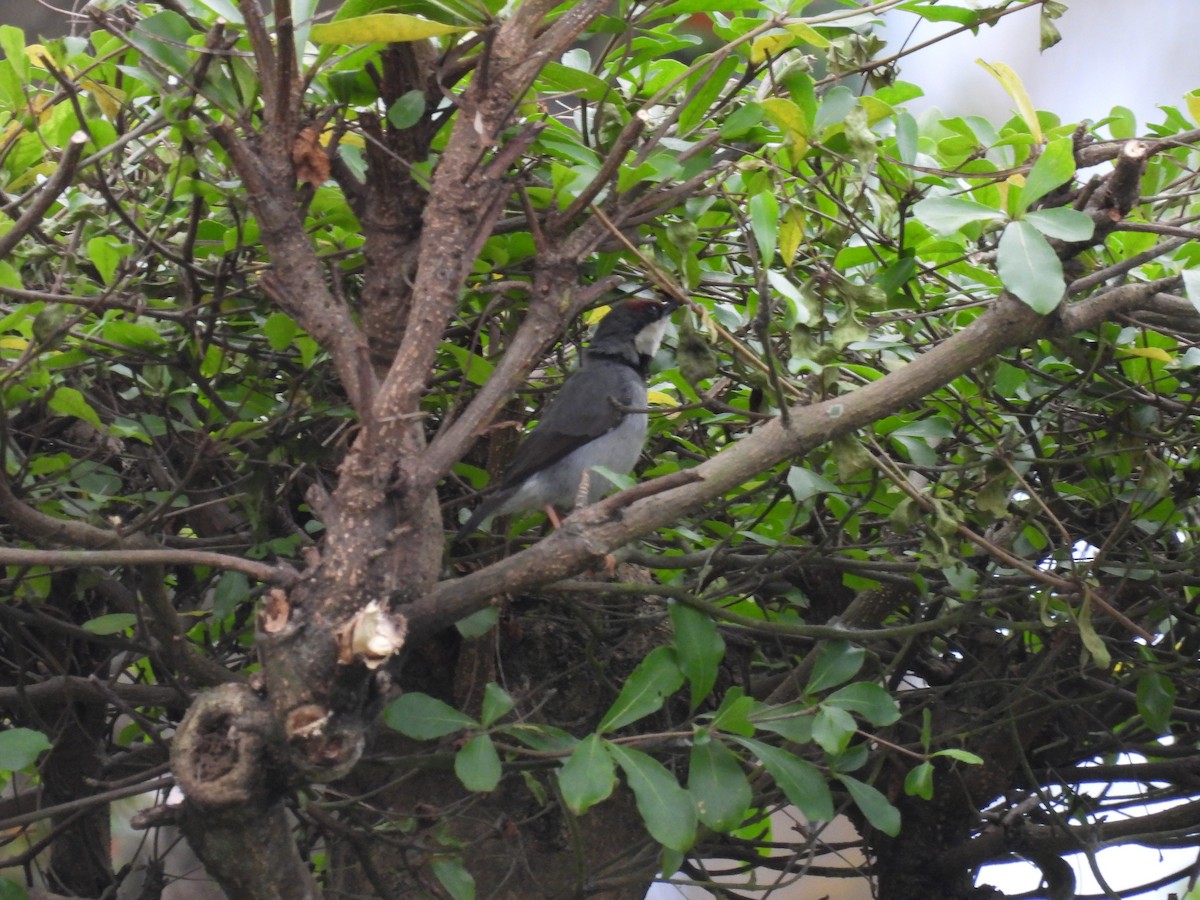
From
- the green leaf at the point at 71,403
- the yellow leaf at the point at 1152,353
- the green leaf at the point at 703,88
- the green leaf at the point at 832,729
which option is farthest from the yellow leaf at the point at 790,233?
the green leaf at the point at 71,403

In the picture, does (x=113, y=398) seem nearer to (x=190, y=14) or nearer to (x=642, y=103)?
(x=190, y=14)

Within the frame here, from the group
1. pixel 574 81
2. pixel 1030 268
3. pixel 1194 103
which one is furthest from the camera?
pixel 1194 103

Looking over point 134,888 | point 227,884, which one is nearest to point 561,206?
point 227,884

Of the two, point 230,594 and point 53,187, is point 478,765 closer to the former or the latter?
point 230,594

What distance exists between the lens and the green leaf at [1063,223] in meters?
1.29

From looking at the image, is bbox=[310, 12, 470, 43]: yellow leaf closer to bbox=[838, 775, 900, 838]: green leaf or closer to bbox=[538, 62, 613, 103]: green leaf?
bbox=[538, 62, 613, 103]: green leaf

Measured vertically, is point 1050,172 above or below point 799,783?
above

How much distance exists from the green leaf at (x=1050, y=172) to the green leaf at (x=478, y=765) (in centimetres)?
94

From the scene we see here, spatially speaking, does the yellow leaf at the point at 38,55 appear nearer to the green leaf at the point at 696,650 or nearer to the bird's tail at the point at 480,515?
the bird's tail at the point at 480,515

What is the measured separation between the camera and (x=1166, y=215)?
199 cm

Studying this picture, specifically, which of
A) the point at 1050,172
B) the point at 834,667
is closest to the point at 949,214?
the point at 1050,172

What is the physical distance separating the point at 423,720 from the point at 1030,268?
940 mm

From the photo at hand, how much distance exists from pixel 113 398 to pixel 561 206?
880 millimetres

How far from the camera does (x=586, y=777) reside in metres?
1.30
